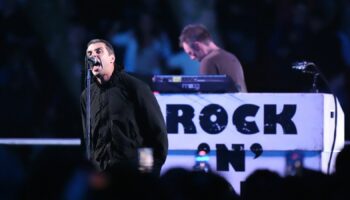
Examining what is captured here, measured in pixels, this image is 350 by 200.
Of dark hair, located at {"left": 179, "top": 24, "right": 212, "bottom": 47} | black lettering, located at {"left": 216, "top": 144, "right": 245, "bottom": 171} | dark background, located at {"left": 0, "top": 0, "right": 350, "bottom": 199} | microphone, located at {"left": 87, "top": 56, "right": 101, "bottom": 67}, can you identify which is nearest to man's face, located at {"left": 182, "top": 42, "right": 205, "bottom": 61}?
dark hair, located at {"left": 179, "top": 24, "right": 212, "bottom": 47}

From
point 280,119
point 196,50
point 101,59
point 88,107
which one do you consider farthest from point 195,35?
point 88,107

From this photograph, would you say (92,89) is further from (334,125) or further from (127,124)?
(334,125)

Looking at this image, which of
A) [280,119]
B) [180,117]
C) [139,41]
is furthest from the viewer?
[139,41]

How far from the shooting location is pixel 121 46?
595 inches

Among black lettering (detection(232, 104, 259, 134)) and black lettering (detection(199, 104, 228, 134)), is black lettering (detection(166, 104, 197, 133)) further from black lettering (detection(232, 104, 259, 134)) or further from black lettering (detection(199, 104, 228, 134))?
black lettering (detection(232, 104, 259, 134))

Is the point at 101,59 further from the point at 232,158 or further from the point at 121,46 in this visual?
the point at 121,46

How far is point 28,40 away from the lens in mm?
15594

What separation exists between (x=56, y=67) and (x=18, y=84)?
Result: 0.94 m

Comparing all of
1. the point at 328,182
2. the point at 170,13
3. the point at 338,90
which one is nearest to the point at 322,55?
the point at 338,90

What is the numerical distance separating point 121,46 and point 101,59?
17.2ft

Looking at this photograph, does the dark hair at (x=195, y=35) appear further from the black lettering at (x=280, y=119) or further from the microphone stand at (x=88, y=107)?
the microphone stand at (x=88, y=107)

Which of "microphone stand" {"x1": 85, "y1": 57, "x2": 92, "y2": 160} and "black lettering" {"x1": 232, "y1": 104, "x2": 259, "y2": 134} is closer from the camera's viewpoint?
"microphone stand" {"x1": 85, "y1": 57, "x2": 92, "y2": 160}

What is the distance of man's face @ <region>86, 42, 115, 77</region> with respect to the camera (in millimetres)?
9852

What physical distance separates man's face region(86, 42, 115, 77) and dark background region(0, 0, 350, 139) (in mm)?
4041
